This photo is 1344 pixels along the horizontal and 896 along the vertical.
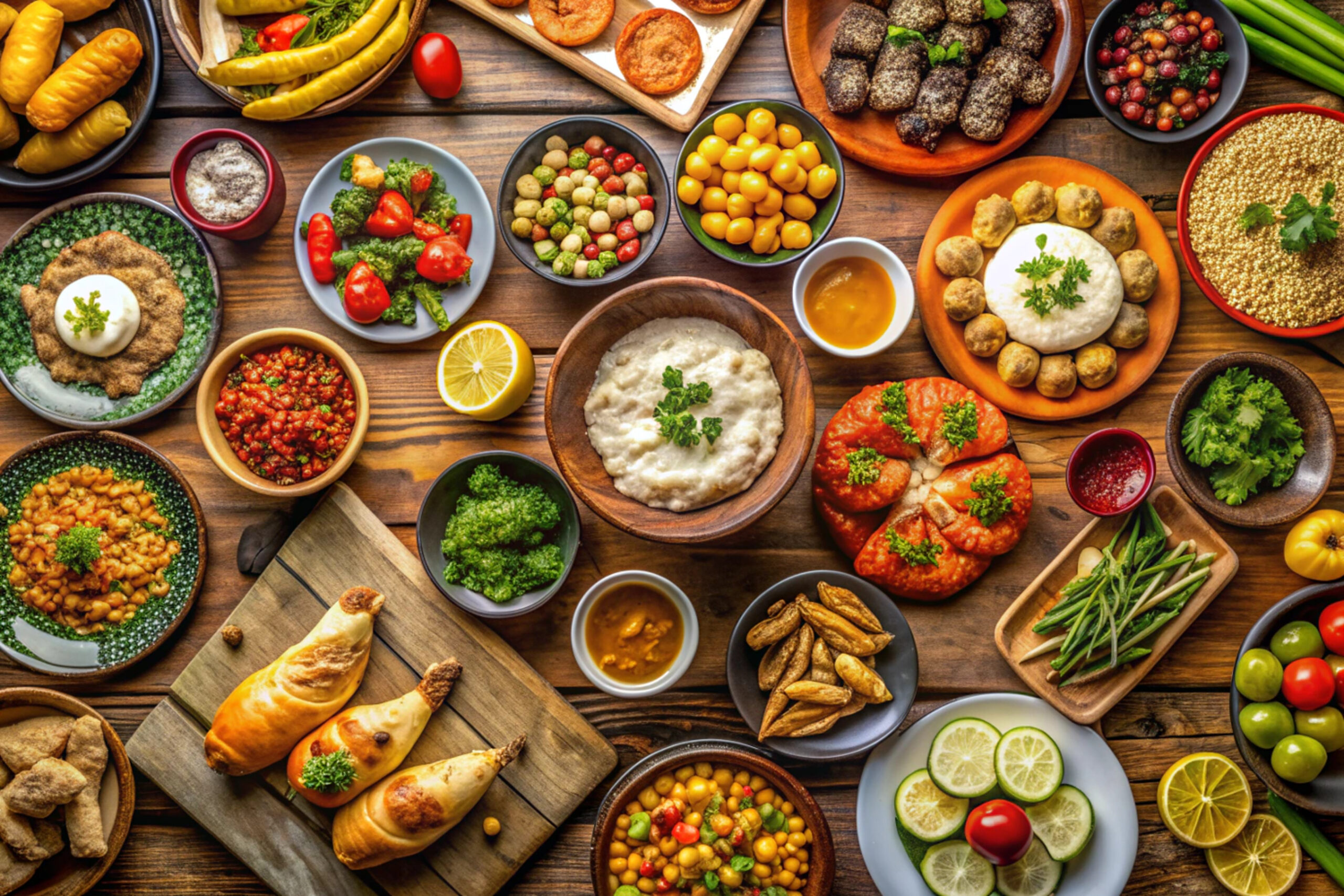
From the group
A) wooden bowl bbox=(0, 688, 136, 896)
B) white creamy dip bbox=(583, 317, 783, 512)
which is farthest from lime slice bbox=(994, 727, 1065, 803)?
wooden bowl bbox=(0, 688, 136, 896)

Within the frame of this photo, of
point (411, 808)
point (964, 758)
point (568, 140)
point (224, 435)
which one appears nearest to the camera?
point (411, 808)

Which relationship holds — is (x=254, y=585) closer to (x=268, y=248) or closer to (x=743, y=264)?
(x=268, y=248)

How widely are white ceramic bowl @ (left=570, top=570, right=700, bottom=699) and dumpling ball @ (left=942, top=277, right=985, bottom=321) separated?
1445 mm

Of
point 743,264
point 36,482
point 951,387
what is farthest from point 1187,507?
point 36,482

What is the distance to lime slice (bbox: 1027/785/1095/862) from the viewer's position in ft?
10.5

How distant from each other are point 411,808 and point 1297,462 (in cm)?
338

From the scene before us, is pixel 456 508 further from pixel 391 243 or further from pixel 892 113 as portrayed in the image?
pixel 892 113

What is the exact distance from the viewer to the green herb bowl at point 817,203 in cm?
331

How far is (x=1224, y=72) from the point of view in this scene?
131 inches

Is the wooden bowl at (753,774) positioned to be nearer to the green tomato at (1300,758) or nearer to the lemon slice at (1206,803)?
the lemon slice at (1206,803)

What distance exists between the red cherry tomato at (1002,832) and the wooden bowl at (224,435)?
2582mm

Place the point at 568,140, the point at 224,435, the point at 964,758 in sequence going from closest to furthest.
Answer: the point at 964,758, the point at 224,435, the point at 568,140

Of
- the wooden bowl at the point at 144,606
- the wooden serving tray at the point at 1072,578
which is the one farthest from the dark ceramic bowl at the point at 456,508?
the wooden serving tray at the point at 1072,578

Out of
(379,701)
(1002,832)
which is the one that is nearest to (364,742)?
(379,701)
